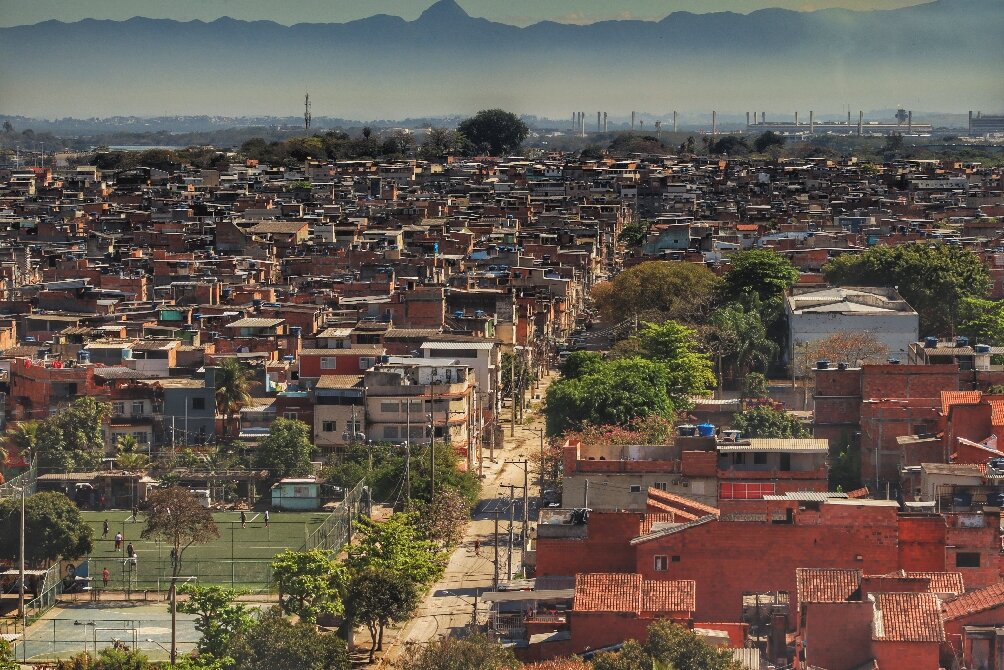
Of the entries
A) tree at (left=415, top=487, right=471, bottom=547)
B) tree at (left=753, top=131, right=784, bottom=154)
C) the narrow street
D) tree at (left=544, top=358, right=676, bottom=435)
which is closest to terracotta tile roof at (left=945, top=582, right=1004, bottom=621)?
the narrow street

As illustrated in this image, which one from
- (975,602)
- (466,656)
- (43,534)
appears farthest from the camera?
(43,534)

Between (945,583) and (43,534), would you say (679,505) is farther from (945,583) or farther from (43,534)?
(43,534)

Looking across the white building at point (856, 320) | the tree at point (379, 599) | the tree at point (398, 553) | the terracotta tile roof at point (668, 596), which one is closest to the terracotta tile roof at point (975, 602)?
the terracotta tile roof at point (668, 596)

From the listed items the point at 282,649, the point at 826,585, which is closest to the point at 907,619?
the point at 826,585

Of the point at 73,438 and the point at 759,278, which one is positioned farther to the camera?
the point at 759,278

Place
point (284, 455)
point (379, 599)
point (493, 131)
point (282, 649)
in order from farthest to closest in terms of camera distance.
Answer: point (493, 131), point (284, 455), point (379, 599), point (282, 649)

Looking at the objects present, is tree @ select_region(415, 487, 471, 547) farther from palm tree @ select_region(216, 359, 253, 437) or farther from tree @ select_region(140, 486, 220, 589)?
palm tree @ select_region(216, 359, 253, 437)
